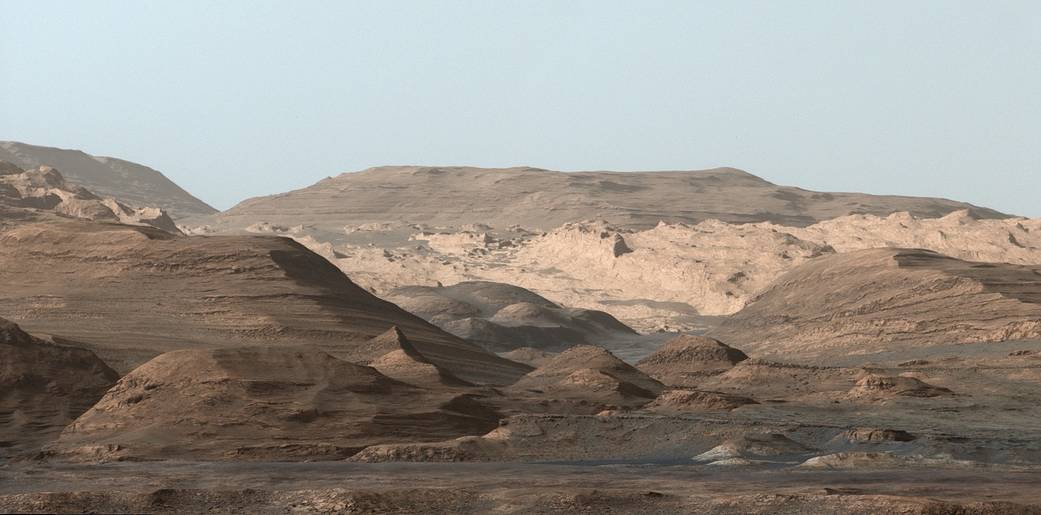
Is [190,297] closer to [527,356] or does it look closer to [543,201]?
[527,356]

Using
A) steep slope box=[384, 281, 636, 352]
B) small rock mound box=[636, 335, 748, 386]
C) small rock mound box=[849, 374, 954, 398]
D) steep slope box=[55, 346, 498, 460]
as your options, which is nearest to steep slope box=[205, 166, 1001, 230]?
steep slope box=[384, 281, 636, 352]

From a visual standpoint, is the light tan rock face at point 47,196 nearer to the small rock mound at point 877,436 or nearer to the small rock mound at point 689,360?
the small rock mound at point 689,360

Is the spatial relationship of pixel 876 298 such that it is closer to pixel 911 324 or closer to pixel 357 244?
pixel 911 324

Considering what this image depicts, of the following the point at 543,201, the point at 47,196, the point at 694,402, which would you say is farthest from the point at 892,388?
the point at 543,201

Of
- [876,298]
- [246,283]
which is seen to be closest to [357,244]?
[876,298]

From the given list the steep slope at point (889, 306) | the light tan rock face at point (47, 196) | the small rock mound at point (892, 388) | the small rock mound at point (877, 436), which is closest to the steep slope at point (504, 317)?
the steep slope at point (889, 306)
